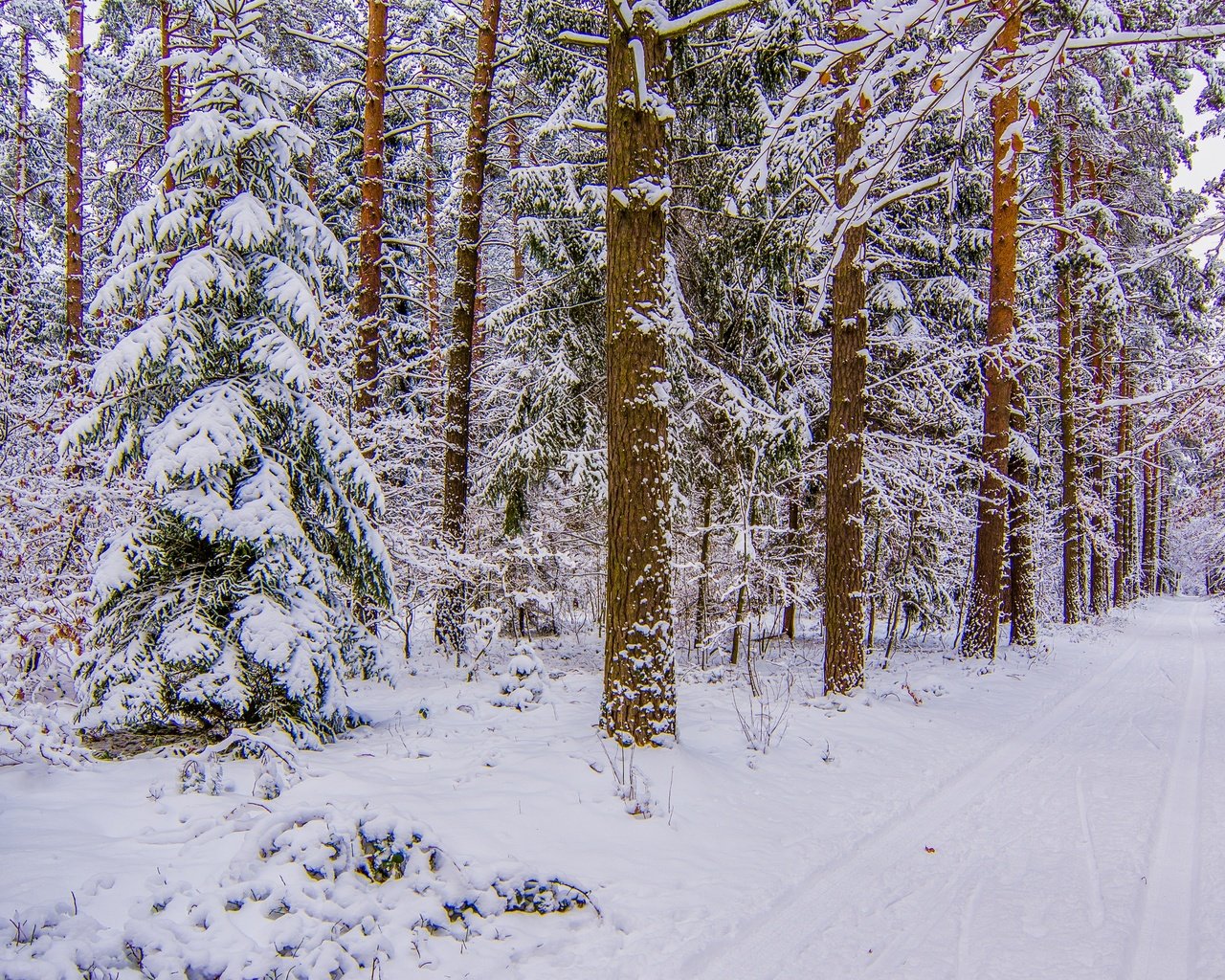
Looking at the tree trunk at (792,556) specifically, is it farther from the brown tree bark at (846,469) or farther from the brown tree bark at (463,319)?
the brown tree bark at (463,319)

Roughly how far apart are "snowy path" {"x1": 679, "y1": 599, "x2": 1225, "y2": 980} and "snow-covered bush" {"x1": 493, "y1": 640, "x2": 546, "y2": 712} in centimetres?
369

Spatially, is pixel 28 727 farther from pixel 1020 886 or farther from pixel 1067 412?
pixel 1067 412

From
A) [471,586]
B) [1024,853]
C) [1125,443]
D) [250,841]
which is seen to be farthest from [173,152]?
[1125,443]

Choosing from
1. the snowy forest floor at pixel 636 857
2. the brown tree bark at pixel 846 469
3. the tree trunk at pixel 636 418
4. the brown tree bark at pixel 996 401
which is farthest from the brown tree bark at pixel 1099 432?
the snowy forest floor at pixel 636 857

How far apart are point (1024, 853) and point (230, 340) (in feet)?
24.1

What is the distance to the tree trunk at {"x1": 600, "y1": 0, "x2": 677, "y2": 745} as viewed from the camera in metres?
6.11

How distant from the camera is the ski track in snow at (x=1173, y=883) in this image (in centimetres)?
353

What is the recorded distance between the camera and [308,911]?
11.1ft

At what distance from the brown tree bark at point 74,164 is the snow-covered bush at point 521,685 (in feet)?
34.8

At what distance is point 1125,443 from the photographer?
83.8ft

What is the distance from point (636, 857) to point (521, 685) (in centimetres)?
337

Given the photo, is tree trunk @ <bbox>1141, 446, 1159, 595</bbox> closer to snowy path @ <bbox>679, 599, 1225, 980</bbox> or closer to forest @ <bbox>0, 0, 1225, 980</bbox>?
forest @ <bbox>0, 0, 1225, 980</bbox>

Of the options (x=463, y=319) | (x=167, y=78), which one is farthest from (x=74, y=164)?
(x=463, y=319)

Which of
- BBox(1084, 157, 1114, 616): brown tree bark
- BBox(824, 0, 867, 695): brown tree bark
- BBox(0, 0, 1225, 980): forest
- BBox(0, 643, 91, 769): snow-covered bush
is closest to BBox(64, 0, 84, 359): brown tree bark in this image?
BBox(0, 0, 1225, 980): forest
